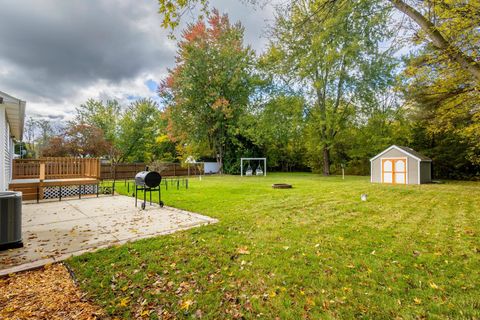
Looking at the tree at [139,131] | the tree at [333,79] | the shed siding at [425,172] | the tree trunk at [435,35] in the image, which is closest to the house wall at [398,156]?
the shed siding at [425,172]

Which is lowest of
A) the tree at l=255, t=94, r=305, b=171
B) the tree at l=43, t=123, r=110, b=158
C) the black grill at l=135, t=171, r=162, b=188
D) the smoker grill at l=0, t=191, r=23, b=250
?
the smoker grill at l=0, t=191, r=23, b=250

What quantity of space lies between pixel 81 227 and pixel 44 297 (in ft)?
8.92

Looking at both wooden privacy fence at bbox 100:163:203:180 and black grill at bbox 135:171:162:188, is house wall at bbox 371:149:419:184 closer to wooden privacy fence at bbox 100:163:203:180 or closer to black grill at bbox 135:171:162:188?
black grill at bbox 135:171:162:188

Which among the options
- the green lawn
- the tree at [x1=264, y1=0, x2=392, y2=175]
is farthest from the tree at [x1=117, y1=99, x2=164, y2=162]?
the green lawn

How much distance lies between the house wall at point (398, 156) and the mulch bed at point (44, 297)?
1555cm

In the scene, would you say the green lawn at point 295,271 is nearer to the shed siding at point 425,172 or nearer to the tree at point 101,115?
the shed siding at point 425,172

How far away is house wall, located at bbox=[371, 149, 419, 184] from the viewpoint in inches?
509

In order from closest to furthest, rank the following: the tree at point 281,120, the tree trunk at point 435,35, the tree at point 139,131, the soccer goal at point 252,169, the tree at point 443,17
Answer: the tree at point 443,17
the tree trunk at point 435,35
the tree at point 281,120
the soccer goal at point 252,169
the tree at point 139,131

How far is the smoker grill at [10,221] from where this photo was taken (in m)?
3.48

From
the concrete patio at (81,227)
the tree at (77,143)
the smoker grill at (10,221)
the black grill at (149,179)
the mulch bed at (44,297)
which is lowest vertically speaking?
the mulch bed at (44,297)

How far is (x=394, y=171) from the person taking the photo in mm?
13773

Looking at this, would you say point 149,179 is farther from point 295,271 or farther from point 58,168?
point 58,168

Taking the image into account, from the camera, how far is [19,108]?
622 cm

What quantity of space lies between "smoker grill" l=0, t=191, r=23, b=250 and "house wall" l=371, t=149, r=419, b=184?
16.2m
